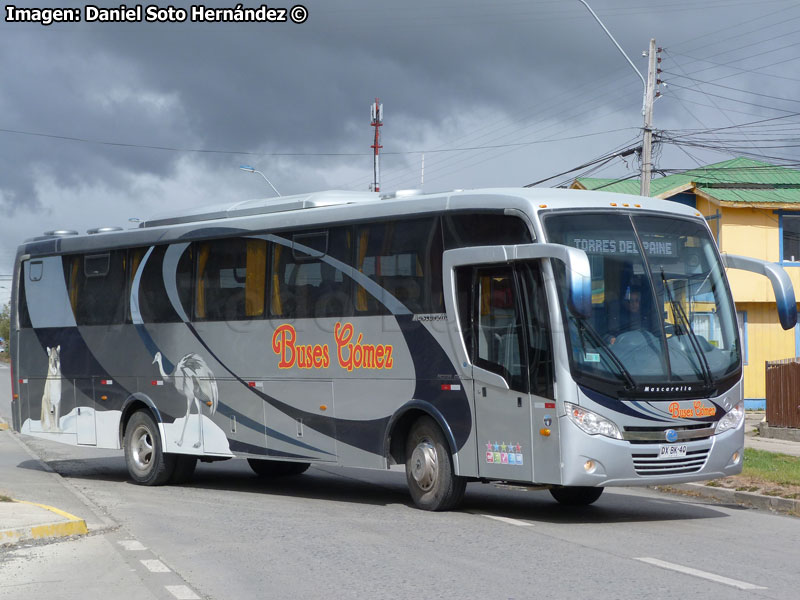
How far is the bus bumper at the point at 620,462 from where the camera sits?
11062mm

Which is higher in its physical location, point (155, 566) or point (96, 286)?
point (96, 286)

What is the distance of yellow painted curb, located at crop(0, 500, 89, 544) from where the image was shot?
33.5 ft

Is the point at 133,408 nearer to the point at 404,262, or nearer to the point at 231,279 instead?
the point at 231,279

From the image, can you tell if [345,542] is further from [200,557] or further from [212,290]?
[212,290]

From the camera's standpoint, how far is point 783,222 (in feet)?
116

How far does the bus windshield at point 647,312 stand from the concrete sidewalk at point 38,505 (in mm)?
5037

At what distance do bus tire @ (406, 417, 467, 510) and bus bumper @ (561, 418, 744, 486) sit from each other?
5.20 feet

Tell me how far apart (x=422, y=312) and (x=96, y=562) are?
455 centimetres

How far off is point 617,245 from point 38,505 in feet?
21.4

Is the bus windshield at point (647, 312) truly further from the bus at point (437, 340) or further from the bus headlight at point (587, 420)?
the bus headlight at point (587, 420)

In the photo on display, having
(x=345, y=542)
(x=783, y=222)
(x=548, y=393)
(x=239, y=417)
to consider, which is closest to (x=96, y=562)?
(x=345, y=542)

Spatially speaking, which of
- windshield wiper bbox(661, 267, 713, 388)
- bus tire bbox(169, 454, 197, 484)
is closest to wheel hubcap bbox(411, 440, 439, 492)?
windshield wiper bbox(661, 267, 713, 388)

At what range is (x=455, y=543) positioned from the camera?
10.2m

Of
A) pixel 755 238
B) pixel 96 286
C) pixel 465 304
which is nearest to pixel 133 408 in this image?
pixel 96 286
